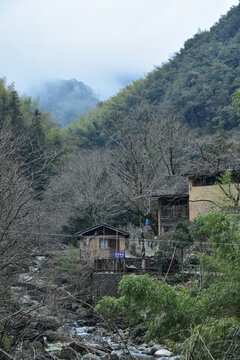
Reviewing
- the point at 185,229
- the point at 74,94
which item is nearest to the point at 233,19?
the point at 185,229

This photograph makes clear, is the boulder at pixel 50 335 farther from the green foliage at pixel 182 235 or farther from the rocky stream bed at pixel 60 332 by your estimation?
the green foliage at pixel 182 235

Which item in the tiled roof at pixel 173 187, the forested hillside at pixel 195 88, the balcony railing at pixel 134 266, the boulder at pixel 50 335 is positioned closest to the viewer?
the boulder at pixel 50 335

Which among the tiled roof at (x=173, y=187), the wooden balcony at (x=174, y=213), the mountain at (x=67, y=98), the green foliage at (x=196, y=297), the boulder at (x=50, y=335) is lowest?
the boulder at (x=50, y=335)

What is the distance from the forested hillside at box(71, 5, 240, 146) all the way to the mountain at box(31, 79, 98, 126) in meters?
62.5

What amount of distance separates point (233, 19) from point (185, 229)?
156ft

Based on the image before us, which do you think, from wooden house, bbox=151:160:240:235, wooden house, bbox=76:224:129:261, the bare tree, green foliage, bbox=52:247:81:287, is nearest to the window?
wooden house, bbox=151:160:240:235

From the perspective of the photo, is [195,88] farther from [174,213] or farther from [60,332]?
[60,332]

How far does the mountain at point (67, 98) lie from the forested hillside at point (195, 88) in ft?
205

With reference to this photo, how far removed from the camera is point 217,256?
10.9 m

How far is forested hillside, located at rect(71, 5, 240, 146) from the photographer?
5091 centimetres

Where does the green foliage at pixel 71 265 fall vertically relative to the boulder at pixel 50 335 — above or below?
above

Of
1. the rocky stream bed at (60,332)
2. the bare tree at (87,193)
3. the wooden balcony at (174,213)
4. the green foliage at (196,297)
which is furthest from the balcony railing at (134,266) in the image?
the green foliage at (196,297)

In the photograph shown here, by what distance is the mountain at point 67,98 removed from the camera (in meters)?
131

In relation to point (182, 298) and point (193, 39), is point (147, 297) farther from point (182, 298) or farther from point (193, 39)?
point (193, 39)
